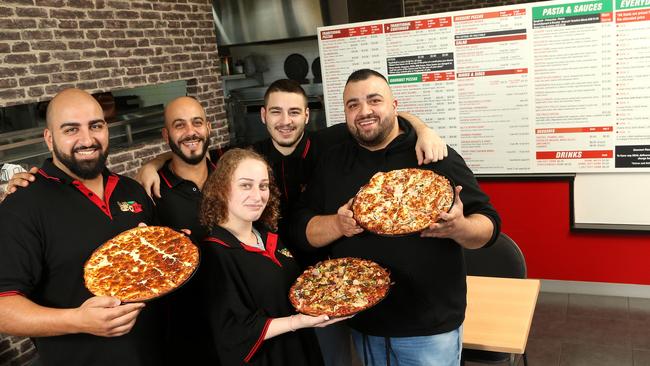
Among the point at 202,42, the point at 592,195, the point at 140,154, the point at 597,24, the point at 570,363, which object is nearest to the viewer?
the point at 570,363

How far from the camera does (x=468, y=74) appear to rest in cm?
418

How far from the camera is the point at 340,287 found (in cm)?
209

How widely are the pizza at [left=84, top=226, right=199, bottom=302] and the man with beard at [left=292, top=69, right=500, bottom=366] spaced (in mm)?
510

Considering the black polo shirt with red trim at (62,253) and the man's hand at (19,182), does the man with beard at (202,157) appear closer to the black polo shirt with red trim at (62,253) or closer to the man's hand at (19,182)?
the black polo shirt with red trim at (62,253)

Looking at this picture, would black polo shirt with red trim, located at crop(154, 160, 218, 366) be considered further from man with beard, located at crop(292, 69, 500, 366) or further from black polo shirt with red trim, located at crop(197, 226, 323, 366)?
man with beard, located at crop(292, 69, 500, 366)

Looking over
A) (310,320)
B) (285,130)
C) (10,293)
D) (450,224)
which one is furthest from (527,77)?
(10,293)

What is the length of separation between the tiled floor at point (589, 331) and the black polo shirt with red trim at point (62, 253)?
7.02ft

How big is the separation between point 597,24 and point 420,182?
2412mm

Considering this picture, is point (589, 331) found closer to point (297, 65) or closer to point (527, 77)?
point (527, 77)

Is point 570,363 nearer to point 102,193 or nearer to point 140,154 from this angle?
point 102,193

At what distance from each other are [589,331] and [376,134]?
8.17 ft

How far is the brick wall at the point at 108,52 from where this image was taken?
3580 millimetres

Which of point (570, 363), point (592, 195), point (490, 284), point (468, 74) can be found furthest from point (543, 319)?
point (468, 74)

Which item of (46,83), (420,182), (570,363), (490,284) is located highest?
(46,83)
